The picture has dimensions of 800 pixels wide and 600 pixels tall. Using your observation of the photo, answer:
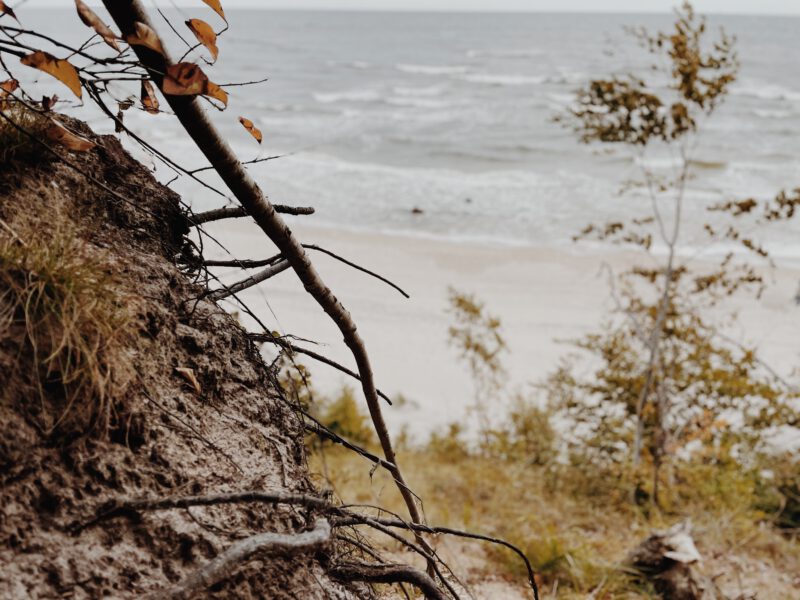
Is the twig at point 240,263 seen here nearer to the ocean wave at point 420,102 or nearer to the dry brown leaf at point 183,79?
the dry brown leaf at point 183,79

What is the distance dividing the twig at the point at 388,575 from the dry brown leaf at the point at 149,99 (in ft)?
3.60

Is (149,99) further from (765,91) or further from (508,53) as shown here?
(508,53)

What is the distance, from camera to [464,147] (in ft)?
106

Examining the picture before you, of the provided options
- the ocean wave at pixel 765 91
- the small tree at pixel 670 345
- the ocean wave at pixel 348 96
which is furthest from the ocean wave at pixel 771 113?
the small tree at pixel 670 345

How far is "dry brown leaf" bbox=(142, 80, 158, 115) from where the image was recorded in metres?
1.45

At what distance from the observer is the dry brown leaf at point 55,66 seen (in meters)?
1.11

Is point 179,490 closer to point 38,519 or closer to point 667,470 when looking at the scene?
point 38,519

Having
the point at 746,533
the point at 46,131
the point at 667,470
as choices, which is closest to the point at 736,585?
the point at 746,533

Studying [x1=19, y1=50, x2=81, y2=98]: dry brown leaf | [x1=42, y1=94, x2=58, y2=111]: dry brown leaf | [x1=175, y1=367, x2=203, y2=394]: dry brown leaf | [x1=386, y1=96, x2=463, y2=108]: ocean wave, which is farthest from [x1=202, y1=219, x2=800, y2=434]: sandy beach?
[x1=386, y1=96, x2=463, y2=108]: ocean wave

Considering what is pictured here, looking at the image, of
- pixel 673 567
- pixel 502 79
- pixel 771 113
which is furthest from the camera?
pixel 502 79

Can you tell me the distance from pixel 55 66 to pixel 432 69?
68.6m

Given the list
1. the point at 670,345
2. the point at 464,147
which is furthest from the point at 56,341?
the point at 464,147

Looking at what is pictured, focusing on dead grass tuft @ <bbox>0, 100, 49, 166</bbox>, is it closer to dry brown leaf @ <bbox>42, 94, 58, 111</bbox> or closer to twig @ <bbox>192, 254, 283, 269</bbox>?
dry brown leaf @ <bbox>42, 94, 58, 111</bbox>

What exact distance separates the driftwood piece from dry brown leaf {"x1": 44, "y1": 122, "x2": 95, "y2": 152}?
179 inches
